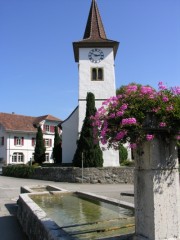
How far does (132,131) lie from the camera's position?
4289 mm

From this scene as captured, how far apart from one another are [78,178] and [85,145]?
9.53 feet

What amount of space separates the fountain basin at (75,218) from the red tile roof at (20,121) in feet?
154

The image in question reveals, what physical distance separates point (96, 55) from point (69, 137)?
28.6 feet

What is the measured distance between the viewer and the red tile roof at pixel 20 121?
2268 inches

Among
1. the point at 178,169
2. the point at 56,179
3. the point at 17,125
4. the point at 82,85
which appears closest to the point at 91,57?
the point at 82,85

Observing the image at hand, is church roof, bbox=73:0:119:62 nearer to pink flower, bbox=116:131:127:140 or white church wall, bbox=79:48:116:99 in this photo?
white church wall, bbox=79:48:116:99

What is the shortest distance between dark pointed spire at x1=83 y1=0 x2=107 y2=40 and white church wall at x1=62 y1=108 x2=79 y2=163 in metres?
7.71

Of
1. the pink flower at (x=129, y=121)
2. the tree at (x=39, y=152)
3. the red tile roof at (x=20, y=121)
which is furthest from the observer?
the red tile roof at (x=20, y=121)

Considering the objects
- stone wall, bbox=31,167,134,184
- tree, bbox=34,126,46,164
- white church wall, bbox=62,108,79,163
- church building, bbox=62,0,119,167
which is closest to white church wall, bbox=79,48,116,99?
church building, bbox=62,0,119,167

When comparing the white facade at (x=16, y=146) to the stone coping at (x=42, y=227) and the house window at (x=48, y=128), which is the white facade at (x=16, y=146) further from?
the stone coping at (x=42, y=227)

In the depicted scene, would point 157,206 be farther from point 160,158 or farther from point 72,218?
point 72,218

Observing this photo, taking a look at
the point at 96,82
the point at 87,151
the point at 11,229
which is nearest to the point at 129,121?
the point at 11,229

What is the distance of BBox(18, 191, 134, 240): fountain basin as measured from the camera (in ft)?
19.5

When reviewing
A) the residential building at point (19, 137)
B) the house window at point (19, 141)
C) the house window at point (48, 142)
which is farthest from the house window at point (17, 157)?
the house window at point (48, 142)
